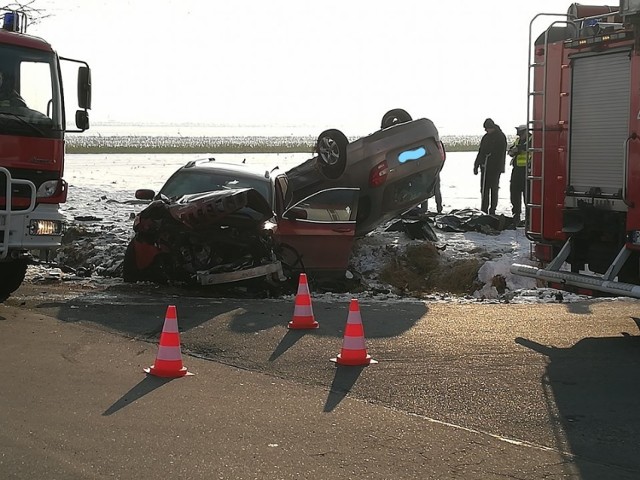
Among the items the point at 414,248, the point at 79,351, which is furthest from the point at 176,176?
the point at 79,351

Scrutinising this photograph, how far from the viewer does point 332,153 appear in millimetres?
13570

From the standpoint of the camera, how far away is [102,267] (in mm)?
13438

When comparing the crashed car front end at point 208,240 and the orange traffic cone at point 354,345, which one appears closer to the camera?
the orange traffic cone at point 354,345

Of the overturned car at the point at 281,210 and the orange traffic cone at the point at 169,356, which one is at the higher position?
the overturned car at the point at 281,210

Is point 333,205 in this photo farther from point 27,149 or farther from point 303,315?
point 27,149

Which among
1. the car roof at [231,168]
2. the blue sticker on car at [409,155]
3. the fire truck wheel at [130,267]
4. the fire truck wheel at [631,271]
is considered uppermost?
the blue sticker on car at [409,155]

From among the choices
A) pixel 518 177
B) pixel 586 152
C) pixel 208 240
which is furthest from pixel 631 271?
pixel 518 177

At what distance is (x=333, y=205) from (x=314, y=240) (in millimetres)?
699

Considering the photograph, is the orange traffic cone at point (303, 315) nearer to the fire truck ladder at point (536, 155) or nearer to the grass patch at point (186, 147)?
the fire truck ladder at point (536, 155)

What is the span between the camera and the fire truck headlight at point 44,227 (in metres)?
10.1

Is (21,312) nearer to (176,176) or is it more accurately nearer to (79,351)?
(79,351)

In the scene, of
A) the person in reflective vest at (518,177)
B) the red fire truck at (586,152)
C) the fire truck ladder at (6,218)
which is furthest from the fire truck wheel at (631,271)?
the person in reflective vest at (518,177)

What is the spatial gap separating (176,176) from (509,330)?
5.38 meters

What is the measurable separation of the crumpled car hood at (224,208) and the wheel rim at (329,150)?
2372 millimetres
